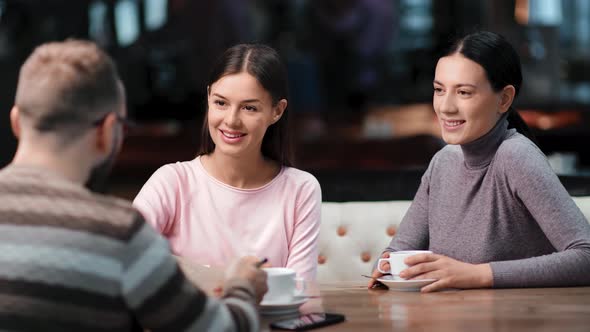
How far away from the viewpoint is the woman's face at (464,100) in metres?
2.07

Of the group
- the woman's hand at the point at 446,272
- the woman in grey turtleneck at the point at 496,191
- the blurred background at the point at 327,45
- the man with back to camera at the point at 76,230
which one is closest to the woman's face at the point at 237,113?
the woman in grey turtleneck at the point at 496,191

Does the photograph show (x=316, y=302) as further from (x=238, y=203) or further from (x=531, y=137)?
(x=531, y=137)

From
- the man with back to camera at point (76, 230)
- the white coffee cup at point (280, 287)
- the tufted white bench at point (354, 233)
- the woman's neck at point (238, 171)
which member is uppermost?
the man with back to camera at point (76, 230)

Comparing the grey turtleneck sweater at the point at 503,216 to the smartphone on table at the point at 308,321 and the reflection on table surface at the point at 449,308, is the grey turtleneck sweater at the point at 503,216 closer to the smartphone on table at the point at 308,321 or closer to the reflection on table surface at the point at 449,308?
the reflection on table surface at the point at 449,308

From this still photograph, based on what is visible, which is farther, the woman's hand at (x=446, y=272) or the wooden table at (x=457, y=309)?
the woman's hand at (x=446, y=272)

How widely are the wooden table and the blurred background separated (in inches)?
260

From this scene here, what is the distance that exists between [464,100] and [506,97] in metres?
0.13

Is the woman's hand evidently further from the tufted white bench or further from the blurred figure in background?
the blurred figure in background

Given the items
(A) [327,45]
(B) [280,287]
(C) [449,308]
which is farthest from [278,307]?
(A) [327,45]

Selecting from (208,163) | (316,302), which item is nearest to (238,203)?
(208,163)

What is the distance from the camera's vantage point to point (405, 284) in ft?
6.14

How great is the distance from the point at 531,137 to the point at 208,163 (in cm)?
84

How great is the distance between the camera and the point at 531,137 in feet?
7.55

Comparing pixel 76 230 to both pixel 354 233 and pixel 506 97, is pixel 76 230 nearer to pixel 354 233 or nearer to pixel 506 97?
pixel 506 97
